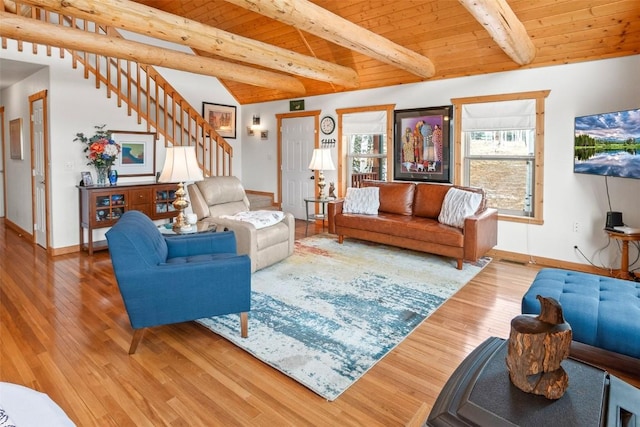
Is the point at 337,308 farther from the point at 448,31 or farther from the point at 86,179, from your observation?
the point at 86,179

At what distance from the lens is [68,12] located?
2869mm

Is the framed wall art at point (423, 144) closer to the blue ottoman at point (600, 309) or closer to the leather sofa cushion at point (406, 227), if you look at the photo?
the leather sofa cushion at point (406, 227)

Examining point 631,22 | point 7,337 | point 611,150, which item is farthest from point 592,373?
point 631,22

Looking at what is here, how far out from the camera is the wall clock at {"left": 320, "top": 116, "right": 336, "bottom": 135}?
686 centimetres

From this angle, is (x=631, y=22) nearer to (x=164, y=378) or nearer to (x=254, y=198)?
(x=164, y=378)

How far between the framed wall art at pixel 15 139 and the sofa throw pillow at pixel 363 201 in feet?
16.8

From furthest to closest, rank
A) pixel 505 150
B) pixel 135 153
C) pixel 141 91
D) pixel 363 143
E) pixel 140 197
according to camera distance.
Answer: pixel 363 143
pixel 141 91
pixel 135 153
pixel 140 197
pixel 505 150

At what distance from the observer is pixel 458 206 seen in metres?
4.64

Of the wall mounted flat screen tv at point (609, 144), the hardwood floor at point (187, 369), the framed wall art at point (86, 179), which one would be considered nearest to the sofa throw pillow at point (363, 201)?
the hardwood floor at point (187, 369)

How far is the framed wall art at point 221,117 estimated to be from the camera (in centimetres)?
771

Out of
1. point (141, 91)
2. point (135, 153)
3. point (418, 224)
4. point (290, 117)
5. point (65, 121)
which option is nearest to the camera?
point (418, 224)

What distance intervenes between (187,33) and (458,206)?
11.4ft

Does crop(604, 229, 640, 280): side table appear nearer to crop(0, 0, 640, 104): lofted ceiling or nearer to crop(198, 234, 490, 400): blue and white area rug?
crop(198, 234, 490, 400): blue and white area rug

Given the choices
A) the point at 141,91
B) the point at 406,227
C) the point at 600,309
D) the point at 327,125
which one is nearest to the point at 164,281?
the point at 600,309
